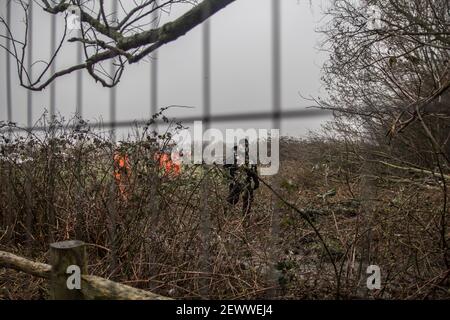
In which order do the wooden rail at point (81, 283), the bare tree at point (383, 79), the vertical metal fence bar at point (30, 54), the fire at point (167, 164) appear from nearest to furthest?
the wooden rail at point (81, 283) → the fire at point (167, 164) → the bare tree at point (383, 79) → the vertical metal fence bar at point (30, 54)

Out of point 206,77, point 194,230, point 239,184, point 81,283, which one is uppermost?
point 206,77

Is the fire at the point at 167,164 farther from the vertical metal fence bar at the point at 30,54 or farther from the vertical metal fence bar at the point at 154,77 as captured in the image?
the vertical metal fence bar at the point at 30,54

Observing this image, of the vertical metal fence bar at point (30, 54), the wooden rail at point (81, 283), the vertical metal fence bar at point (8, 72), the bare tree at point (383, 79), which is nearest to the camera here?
the wooden rail at point (81, 283)

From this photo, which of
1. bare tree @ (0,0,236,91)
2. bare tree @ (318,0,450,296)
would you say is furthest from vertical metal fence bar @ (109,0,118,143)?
bare tree @ (318,0,450,296)

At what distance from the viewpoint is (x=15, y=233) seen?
3211mm

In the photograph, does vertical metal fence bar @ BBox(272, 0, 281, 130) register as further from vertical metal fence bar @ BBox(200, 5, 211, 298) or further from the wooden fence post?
the wooden fence post

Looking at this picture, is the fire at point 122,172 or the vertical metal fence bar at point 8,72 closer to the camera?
the fire at point 122,172

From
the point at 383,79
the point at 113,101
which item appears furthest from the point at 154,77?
the point at 383,79

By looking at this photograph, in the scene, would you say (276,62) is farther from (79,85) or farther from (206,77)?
(79,85)

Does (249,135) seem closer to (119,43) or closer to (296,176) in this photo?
(296,176)

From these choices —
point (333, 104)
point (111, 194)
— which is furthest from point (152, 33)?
Answer: point (333, 104)

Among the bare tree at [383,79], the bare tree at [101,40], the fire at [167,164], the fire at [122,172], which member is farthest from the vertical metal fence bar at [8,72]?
the bare tree at [383,79]

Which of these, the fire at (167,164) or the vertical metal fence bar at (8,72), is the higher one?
the vertical metal fence bar at (8,72)

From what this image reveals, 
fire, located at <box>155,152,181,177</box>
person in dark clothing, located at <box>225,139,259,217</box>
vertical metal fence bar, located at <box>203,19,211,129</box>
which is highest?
vertical metal fence bar, located at <box>203,19,211,129</box>
